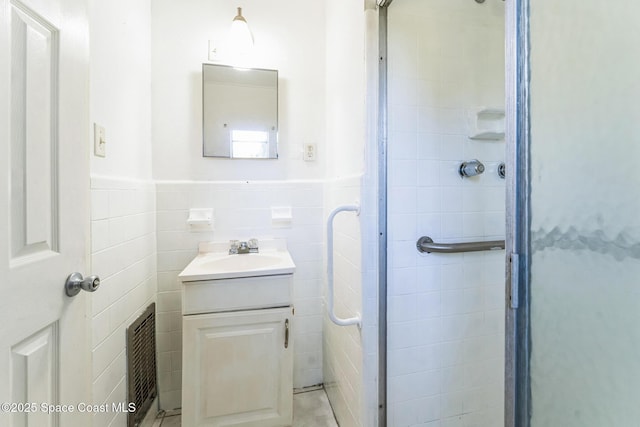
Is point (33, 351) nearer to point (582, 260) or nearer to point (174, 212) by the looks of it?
point (174, 212)

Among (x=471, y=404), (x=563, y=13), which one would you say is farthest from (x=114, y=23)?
(x=471, y=404)

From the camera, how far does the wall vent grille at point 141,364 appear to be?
1204 mm

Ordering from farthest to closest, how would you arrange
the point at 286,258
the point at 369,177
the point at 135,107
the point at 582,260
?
the point at 286,258
the point at 135,107
the point at 369,177
the point at 582,260

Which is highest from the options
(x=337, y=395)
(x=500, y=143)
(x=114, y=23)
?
(x=114, y=23)

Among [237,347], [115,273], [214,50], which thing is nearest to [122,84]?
[214,50]

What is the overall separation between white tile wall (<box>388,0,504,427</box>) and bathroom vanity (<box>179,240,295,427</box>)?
51 cm

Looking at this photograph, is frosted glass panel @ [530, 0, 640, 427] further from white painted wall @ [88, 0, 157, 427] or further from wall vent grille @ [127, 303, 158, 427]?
wall vent grille @ [127, 303, 158, 427]

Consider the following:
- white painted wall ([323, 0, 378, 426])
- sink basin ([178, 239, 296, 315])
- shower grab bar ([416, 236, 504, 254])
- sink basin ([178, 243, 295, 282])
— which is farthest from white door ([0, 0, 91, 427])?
shower grab bar ([416, 236, 504, 254])

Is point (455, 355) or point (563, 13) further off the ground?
point (563, 13)

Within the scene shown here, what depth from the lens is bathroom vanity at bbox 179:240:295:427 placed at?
1.20 metres

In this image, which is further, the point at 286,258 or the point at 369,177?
the point at 286,258

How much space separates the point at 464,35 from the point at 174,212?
1.71 meters

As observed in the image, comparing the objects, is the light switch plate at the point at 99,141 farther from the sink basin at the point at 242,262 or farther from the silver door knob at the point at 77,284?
the sink basin at the point at 242,262

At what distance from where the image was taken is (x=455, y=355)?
4.01 ft
